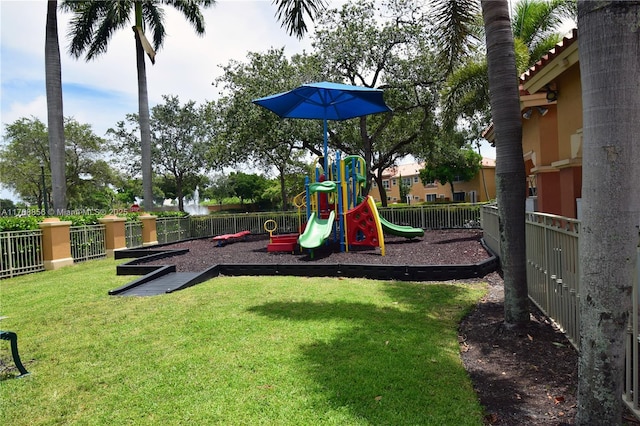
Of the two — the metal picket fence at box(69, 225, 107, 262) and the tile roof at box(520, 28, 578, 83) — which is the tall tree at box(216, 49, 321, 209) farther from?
the tile roof at box(520, 28, 578, 83)

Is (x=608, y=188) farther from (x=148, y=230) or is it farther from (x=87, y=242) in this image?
(x=148, y=230)

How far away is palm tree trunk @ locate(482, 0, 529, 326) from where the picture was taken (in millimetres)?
4648

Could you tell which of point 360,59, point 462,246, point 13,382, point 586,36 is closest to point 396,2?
point 360,59

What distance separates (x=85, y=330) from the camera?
5.58 m

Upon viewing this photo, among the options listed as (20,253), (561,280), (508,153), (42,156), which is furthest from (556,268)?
(42,156)

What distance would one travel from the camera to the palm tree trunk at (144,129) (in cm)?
2053

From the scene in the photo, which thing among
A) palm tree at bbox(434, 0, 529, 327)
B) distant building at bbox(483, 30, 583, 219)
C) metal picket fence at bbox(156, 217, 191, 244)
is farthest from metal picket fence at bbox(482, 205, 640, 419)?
metal picket fence at bbox(156, 217, 191, 244)

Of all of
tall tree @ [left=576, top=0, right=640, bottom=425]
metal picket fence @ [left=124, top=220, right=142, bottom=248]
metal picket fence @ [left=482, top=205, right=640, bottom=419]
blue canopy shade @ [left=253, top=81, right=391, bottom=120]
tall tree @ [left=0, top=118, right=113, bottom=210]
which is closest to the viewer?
tall tree @ [left=576, top=0, right=640, bottom=425]

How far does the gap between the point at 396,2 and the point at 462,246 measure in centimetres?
1457

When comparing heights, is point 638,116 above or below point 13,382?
above

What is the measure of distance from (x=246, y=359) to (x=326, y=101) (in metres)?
10.1

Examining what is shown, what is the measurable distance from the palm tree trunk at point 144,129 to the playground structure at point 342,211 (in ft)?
37.9

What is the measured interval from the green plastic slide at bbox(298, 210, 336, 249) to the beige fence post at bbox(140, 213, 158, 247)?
9.37m

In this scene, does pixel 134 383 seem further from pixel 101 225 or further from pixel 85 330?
pixel 101 225
